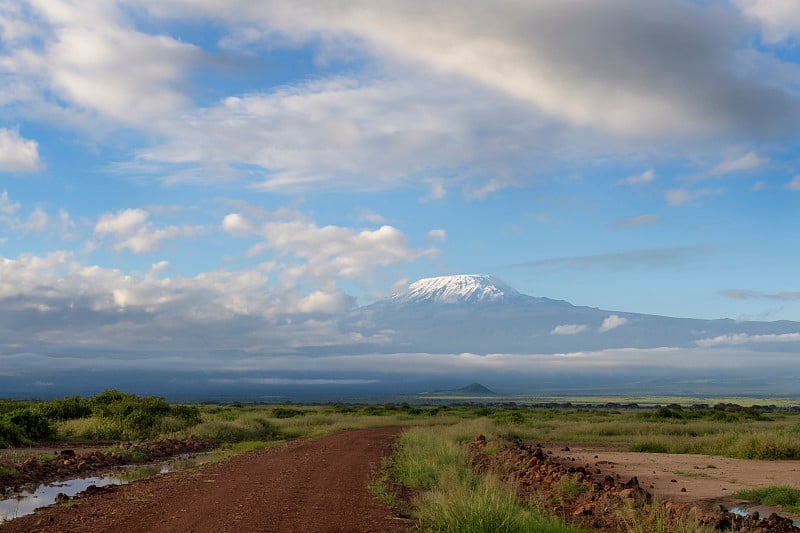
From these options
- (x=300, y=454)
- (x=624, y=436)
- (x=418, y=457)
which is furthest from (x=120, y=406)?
(x=624, y=436)

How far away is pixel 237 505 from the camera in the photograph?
1423 cm

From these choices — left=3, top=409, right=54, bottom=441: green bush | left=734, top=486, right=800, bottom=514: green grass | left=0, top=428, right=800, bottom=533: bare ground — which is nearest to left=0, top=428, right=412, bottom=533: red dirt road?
left=0, top=428, right=800, bottom=533: bare ground

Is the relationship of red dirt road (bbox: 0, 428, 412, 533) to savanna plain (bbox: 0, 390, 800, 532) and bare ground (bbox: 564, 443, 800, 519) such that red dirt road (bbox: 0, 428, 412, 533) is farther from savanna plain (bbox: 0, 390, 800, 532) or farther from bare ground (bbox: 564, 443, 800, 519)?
bare ground (bbox: 564, 443, 800, 519)

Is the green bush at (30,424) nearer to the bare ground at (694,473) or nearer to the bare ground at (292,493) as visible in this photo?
the bare ground at (292,493)

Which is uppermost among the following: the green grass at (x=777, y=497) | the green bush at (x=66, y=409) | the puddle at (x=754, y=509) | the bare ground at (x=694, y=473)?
the green bush at (x=66, y=409)

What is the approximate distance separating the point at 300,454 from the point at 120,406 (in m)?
17.4

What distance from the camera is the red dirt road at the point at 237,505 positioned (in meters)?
12.2

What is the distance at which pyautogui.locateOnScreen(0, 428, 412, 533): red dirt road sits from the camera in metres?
12.2

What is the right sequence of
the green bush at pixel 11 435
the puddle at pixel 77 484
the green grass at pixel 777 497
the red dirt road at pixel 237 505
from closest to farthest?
1. the red dirt road at pixel 237 505
2. the green grass at pixel 777 497
3. the puddle at pixel 77 484
4. the green bush at pixel 11 435

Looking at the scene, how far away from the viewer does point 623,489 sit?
15.0 meters

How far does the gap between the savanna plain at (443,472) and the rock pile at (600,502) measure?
0.15ft

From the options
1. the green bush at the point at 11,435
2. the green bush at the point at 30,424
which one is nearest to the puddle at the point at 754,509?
the green bush at the point at 11,435

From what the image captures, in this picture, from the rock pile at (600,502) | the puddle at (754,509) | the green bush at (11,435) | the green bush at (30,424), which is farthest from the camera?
the green bush at (30,424)

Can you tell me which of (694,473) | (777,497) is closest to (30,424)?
(694,473)
